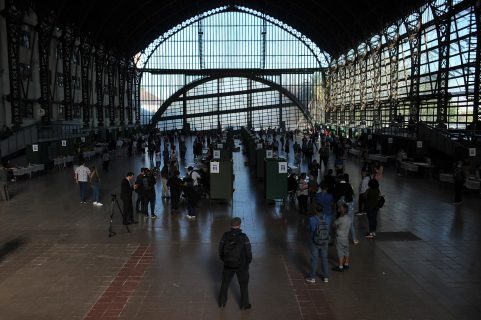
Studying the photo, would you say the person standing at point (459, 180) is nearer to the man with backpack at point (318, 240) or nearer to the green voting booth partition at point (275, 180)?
the green voting booth partition at point (275, 180)

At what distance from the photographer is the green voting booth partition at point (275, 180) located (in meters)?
14.4

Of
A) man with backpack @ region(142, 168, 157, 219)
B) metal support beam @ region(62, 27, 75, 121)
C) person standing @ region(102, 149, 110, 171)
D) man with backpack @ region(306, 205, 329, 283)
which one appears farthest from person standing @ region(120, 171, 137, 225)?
metal support beam @ region(62, 27, 75, 121)

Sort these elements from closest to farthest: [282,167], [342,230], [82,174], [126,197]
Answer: [342,230], [126,197], [282,167], [82,174]

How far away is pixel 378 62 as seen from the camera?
44.4 m

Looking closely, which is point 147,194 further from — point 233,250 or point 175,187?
point 233,250

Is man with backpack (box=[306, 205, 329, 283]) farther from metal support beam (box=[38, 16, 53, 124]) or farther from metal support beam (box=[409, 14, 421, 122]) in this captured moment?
metal support beam (box=[38, 16, 53, 124])

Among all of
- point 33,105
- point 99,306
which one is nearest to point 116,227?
point 99,306

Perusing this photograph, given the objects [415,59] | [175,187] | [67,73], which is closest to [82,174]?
[175,187]

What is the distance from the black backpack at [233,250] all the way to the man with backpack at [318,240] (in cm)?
183

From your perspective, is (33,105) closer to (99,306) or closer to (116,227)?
(116,227)

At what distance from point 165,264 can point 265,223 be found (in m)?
4.09

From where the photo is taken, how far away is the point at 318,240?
7.76 m

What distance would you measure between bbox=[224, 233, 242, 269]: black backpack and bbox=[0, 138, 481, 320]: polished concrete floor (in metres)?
0.84

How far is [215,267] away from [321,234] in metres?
2.24
